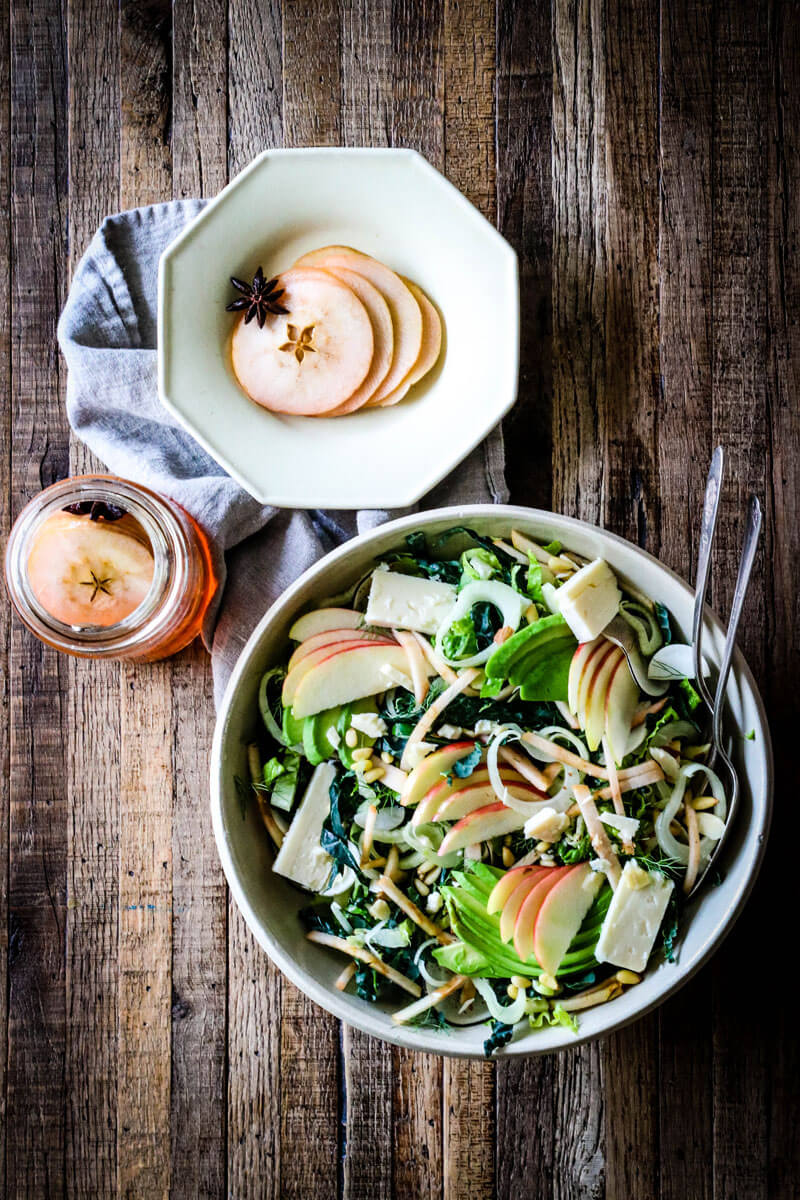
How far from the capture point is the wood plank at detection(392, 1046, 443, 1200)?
1874mm

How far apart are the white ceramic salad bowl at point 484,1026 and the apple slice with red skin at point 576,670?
0.14 meters

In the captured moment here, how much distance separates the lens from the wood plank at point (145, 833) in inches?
74.4

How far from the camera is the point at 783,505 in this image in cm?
189

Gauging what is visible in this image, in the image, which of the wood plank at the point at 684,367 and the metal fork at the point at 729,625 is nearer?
the metal fork at the point at 729,625

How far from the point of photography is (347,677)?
157 cm

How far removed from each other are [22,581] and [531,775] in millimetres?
929

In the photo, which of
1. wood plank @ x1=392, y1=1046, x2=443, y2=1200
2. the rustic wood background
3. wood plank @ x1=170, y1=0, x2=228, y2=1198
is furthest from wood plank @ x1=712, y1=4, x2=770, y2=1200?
wood plank @ x1=170, y1=0, x2=228, y2=1198

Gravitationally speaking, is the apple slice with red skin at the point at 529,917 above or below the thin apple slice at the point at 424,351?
below

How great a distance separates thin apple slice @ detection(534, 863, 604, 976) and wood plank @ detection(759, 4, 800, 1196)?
54 centimetres

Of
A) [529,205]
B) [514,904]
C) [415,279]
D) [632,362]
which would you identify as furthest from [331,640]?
[529,205]

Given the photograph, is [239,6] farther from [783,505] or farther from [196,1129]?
[196,1129]

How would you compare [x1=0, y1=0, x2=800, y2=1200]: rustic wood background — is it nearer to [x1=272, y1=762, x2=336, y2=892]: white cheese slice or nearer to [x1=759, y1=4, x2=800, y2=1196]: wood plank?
[x1=759, y1=4, x2=800, y2=1196]: wood plank

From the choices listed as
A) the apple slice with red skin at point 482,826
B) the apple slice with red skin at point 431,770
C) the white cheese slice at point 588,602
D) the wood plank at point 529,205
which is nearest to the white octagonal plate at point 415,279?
the wood plank at point 529,205

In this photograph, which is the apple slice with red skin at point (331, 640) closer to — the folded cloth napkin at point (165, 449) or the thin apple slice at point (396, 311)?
the folded cloth napkin at point (165, 449)
